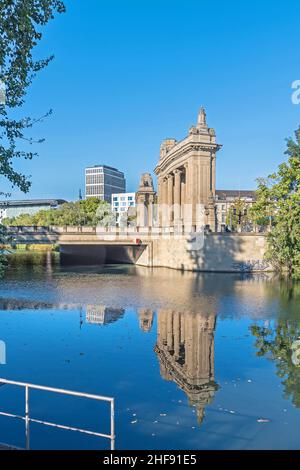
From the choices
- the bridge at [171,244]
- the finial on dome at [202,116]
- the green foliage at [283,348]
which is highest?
the finial on dome at [202,116]

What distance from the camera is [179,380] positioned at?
64.8 feet

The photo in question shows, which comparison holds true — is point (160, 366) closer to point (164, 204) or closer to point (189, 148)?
point (189, 148)

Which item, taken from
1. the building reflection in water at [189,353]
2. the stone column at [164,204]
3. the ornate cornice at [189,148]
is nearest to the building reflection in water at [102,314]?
the building reflection in water at [189,353]

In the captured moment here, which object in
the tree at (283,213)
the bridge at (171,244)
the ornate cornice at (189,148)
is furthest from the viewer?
the ornate cornice at (189,148)

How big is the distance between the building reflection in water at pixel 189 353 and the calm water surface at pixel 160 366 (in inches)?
2.6

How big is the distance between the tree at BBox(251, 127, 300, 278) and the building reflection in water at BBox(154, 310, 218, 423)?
→ 2956cm

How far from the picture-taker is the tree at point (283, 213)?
58.7 metres

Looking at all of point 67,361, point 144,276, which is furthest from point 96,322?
point 144,276

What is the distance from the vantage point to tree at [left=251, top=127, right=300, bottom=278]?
58688mm

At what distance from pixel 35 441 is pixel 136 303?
26.3m

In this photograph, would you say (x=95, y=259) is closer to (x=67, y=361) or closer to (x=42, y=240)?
(x=42, y=240)

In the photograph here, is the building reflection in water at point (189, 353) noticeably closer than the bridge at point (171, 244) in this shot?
Yes

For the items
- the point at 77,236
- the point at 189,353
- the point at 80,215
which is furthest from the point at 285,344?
the point at 80,215

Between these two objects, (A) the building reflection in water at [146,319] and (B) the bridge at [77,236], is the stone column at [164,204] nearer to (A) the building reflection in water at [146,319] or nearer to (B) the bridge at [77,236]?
(B) the bridge at [77,236]
